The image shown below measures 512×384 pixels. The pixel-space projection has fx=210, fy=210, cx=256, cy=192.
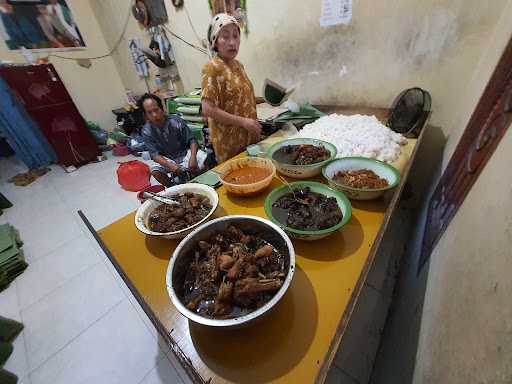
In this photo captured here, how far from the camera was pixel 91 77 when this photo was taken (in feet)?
14.3

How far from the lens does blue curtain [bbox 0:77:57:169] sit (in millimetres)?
2979

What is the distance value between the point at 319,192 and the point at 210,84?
976mm

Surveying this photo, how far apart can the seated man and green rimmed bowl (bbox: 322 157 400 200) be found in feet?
4.54

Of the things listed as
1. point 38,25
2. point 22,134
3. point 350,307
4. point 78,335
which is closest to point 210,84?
point 350,307

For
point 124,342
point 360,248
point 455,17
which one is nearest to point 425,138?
point 455,17

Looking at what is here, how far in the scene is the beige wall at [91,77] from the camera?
13.1ft

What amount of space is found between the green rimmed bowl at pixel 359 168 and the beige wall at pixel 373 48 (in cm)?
110

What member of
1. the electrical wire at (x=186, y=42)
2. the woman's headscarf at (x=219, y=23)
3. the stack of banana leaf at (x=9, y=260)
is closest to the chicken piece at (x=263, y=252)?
the woman's headscarf at (x=219, y=23)

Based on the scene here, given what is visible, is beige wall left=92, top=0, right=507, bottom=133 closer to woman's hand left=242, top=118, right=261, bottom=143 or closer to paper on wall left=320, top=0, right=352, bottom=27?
paper on wall left=320, top=0, right=352, bottom=27

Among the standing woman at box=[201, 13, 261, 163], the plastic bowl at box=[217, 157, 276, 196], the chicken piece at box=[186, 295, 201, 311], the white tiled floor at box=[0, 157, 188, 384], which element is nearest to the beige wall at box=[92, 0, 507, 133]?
the standing woman at box=[201, 13, 261, 163]

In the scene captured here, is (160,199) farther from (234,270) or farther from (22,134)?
(22,134)

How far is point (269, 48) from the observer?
7.04ft

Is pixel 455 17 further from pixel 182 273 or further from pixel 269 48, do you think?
pixel 182 273

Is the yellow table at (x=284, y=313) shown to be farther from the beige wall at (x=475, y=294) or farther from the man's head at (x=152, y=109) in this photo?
the man's head at (x=152, y=109)
